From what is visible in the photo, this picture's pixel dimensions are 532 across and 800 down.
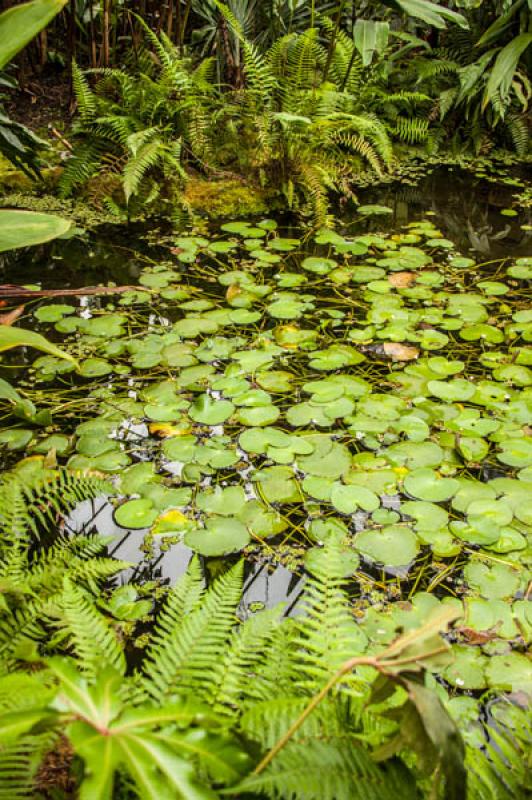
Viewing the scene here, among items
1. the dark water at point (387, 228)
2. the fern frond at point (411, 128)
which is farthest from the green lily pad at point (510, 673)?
the fern frond at point (411, 128)

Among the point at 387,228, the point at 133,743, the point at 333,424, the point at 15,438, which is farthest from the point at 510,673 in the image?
the point at 387,228

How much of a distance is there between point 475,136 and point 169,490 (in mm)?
4045

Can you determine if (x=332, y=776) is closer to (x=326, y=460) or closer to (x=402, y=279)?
(x=326, y=460)

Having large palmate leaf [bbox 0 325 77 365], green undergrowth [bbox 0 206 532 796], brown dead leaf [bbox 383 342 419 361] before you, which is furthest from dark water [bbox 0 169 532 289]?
large palmate leaf [bbox 0 325 77 365]

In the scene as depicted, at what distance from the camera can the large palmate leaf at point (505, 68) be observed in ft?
13.9

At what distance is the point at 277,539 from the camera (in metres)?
1.62

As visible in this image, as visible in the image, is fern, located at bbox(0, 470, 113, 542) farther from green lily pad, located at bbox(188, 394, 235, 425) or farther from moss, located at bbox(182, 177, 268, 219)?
moss, located at bbox(182, 177, 268, 219)

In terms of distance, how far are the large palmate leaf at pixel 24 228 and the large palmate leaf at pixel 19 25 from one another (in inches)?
9.9

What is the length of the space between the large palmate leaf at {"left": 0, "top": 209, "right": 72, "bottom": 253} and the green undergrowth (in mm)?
716

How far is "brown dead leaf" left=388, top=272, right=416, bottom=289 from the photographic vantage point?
2834mm

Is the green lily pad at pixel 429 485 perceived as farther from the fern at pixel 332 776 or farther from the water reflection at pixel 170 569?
the fern at pixel 332 776

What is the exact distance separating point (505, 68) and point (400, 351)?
3.11 m

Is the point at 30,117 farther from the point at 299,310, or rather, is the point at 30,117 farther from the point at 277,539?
the point at 277,539

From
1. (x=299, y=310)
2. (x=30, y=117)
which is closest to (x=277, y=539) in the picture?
(x=299, y=310)
